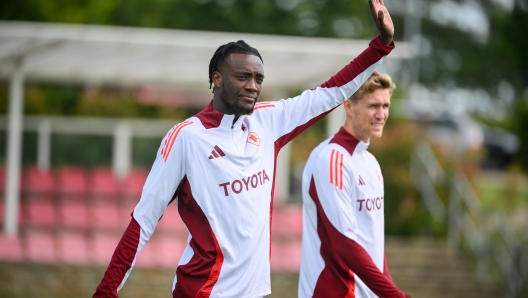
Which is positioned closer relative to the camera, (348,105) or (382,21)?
(382,21)

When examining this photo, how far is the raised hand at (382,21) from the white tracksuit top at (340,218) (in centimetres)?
100

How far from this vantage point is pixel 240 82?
4.11 meters

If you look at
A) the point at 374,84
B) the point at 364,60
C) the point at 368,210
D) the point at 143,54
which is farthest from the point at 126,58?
the point at 364,60

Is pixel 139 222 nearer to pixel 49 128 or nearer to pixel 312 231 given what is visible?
pixel 312 231

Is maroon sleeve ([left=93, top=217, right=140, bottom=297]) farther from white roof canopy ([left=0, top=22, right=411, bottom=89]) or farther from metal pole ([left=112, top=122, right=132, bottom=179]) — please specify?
metal pole ([left=112, top=122, right=132, bottom=179])

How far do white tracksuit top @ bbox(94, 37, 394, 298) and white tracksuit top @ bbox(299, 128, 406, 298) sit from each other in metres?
0.66

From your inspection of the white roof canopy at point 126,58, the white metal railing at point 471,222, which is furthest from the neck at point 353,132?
the white metal railing at point 471,222

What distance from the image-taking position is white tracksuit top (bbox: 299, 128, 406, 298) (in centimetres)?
473

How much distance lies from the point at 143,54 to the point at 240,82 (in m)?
9.09

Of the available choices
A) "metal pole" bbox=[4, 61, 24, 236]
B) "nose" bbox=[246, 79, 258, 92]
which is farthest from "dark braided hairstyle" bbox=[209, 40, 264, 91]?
"metal pole" bbox=[4, 61, 24, 236]

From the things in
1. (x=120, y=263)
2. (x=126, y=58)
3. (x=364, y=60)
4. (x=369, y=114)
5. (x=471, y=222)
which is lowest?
Answer: (x=471, y=222)

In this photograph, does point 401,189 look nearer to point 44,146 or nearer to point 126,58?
point 126,58

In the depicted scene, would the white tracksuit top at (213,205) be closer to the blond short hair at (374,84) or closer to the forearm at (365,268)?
the forearm at (365,268)

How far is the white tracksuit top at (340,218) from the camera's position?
15.5 ft
